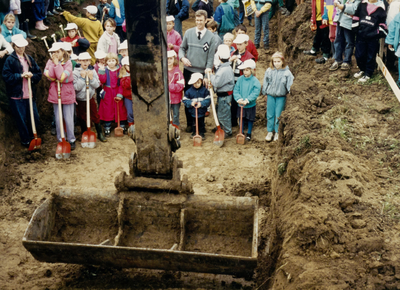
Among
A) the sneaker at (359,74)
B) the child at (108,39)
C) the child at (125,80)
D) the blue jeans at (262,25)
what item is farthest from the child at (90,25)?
the sneaker at (359,74)

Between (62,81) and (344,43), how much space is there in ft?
20.3

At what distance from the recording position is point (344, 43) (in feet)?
34.3

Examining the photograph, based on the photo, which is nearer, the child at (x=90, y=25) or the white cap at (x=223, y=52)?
the white cap at (x=223, y=52)

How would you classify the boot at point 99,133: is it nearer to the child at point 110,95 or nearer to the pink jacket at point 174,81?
the child at point 110,95

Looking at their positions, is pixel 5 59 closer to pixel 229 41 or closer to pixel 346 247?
pixel 229 41

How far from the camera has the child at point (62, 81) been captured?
909cm

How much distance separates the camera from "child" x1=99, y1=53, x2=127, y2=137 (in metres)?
10.1

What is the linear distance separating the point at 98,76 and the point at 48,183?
8.96 ft

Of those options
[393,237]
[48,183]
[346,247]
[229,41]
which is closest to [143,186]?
[346,247]

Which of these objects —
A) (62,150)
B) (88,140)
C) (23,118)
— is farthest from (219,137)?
(23,118)

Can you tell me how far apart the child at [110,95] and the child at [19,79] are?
4.95 ft

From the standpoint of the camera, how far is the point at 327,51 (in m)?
11.2

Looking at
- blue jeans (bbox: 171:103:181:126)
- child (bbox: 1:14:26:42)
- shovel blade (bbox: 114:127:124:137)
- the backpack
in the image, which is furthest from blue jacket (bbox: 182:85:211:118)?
the backpack

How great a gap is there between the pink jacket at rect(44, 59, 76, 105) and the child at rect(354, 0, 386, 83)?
581 centimetres
